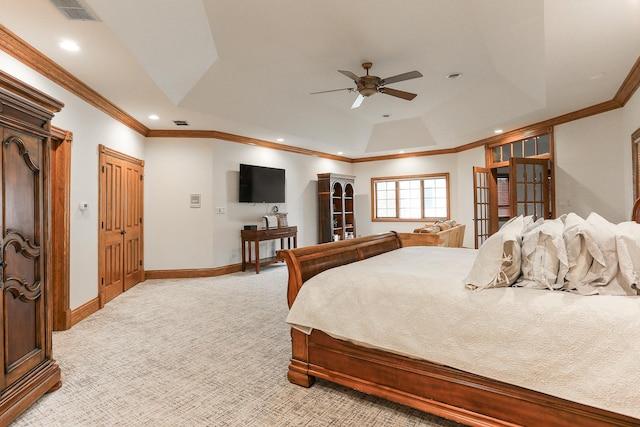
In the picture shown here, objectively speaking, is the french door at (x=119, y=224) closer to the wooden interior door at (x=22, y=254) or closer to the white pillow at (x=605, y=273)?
A: the wooden interior door at (x=22, y=254)

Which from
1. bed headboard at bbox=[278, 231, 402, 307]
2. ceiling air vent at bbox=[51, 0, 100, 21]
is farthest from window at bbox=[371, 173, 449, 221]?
ceiling air vent at bbox=[51, 0, 100, 21]

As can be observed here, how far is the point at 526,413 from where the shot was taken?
4.76 ft

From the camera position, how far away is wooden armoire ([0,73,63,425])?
179cm

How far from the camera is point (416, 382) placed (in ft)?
5.71

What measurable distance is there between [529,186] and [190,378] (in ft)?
18.7

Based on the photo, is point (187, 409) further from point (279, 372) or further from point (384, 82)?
point (384, 82)

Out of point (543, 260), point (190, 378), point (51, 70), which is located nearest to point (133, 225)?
point (51, 70)

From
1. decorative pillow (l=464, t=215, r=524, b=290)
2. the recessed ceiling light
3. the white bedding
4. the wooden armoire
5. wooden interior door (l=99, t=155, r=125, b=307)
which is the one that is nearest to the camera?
the white bedding

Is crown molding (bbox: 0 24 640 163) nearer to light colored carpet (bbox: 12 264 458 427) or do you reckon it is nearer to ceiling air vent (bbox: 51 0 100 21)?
ceiling air vent (bbox: 51 0 100 21)

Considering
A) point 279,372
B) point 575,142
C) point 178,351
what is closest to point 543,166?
point 575,142

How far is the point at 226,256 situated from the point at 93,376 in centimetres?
361

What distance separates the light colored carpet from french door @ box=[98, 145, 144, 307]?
2.19 ft

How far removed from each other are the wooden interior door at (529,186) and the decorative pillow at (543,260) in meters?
4.23

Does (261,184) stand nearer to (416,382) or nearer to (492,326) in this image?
(416,382)
